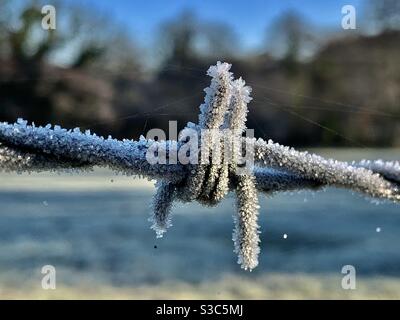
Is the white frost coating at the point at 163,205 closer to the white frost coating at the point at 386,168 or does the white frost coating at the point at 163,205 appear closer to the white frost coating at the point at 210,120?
the white frost coating at the point at 210,120

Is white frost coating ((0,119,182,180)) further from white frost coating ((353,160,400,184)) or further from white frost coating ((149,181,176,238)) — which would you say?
white frost coating ((353,160,400,184))

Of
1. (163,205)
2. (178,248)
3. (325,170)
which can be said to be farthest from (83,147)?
(178,248)

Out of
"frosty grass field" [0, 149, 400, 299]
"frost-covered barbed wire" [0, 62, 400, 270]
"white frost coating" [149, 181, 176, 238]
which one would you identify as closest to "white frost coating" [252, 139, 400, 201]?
"frost-covered barbed wire" [0, 62, 400, 270]

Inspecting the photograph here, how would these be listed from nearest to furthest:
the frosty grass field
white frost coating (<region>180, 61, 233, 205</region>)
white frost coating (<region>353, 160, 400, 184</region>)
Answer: white frost coating (<region>180, 61, 233, 205</region>) < white frost coating (<region>353, 160, 400, 184</region>) < the frosty grass field

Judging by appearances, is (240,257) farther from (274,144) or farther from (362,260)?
(362,260)

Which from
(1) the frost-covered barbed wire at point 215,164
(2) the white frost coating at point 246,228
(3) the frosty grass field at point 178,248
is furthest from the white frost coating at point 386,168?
(3) the frosty grass field at point 178,248

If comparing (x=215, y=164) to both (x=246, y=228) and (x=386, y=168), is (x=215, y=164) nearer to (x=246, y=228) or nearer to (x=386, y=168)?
(x=246, y=228)
